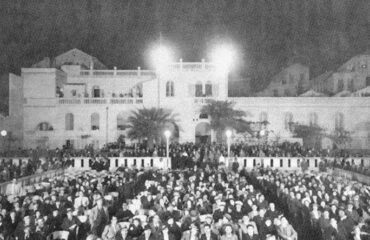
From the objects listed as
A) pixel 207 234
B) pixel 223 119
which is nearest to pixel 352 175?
pixel 207 234

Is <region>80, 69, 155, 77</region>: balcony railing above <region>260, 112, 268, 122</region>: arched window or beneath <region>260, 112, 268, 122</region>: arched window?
above

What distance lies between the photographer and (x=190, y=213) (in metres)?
16.6

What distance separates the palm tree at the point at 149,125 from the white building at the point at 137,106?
15.7 feet

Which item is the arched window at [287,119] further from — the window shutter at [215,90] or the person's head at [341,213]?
the person's head at [341,213]

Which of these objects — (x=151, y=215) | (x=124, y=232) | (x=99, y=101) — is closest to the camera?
(x=124, y=232)

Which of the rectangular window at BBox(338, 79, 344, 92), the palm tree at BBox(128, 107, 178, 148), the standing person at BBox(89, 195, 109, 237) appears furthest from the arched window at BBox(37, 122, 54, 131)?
the standing person at BBox(89, 195, 109, 237)

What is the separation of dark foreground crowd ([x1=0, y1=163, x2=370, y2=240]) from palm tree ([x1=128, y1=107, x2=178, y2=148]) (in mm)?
23373

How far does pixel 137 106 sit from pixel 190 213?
3771cm

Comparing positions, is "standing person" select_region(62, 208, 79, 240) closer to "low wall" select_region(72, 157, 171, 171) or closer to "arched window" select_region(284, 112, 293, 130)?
"low wall" select_region(72, 157, 171, 171)

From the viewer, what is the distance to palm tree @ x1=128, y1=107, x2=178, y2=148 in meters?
47.3

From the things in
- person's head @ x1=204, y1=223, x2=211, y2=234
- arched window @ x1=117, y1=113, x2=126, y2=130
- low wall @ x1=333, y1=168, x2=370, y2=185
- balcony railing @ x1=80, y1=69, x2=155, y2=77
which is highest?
balcony railing @ x1=80, y1=69, x2=155, y2=77

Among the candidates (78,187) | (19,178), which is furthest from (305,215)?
(19,178)

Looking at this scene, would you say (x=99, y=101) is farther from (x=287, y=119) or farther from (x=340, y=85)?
(x=340, y=85)

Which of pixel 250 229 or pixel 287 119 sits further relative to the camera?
pixel 287 119
